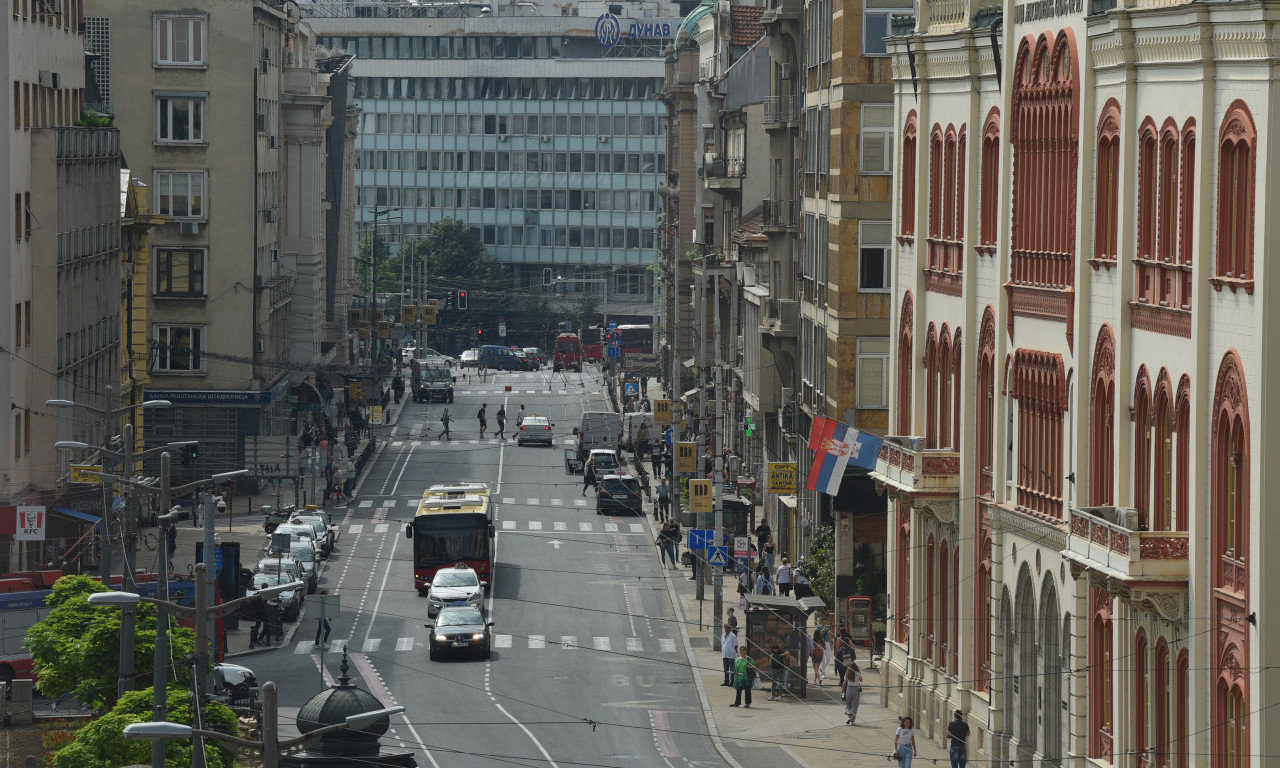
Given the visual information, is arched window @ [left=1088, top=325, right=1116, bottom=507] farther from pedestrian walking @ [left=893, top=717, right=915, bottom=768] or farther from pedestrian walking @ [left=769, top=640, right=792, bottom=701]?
pedestrian walking @ [left=769, top=640, right=792, bottom=701]

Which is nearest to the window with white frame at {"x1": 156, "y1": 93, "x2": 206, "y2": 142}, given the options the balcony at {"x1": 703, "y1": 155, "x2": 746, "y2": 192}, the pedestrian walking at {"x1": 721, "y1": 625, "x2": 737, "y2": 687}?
the balcony at {"x1": 703, "y1": 155, "x2": 746, "y2": 192}

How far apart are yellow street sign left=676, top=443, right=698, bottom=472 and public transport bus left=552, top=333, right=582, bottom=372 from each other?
9683 centimetres

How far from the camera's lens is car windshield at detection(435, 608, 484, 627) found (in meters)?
61.6

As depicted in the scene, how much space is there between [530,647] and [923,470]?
16.2 metres

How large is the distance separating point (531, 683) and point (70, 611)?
12.6m

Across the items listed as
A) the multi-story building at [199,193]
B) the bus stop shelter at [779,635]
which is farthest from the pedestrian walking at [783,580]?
the multi-story building at [199,193]

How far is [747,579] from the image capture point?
69.7m

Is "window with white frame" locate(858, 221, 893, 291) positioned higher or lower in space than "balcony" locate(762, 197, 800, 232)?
lower

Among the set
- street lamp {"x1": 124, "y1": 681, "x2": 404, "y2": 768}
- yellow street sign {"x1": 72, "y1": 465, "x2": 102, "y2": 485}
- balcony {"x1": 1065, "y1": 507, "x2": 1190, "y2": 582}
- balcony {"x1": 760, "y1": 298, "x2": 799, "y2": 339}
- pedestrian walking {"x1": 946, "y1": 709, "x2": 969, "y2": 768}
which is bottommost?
pedestrian walking {"x1": 946, "y1": 709, "x2": 969, "y2": 768}

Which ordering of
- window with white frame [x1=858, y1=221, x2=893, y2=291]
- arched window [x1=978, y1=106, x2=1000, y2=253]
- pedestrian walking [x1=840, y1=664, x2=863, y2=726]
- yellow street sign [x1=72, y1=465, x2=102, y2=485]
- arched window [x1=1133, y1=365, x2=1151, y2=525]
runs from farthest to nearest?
window with white frame [x1=858, y1=221, x2=893, y2=291], yellow street sign [x1=72, y1=465, x2=102, y2=485], pedestrian walking [x1=840, y1=664, x2=863, y2=726], arched window [x1=978, y1=106, x2=1000, y2=253], arched window [x1=1133, y1=365, x2=1151, y2=525]

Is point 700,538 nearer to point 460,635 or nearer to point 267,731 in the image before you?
point 460,635

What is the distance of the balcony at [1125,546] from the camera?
36094mm

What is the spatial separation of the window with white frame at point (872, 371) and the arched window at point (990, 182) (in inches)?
761

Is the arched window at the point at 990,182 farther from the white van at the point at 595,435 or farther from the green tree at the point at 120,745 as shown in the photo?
the white van at the point at 595,435
